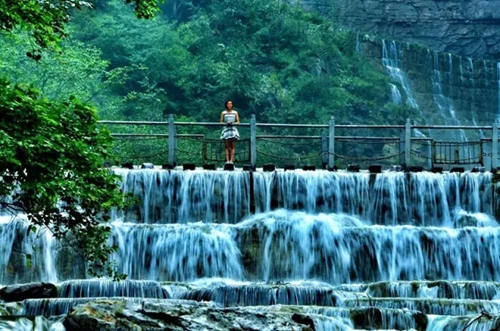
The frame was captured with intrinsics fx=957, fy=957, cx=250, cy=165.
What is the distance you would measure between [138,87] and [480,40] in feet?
59.7

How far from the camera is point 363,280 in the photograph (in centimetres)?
2014

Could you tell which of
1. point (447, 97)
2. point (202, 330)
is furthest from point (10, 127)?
point (447, 97)

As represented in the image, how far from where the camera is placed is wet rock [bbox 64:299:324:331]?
44.5 ft

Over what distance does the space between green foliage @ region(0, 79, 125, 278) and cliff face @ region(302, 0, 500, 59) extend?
35292 millimetres

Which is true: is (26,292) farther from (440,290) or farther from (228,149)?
(228,149)

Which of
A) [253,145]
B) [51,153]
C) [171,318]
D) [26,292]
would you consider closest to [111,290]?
[26,292]

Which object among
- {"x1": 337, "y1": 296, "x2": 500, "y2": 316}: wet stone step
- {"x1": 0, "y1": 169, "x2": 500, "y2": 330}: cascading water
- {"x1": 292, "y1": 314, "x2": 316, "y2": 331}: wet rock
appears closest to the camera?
{"x1": 292, "y1": 314, "x2": 316, "y2": 331}: wet rock

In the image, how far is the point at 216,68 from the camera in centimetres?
3575

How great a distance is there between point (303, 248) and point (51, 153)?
10.4 metres

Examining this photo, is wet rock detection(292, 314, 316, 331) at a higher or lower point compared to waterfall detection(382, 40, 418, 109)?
lower

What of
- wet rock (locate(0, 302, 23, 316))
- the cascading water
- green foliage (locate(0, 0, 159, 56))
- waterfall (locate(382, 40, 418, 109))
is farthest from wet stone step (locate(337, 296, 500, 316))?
waterfall (locate(382, 40, 418, 109))

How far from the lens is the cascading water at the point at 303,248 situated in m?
16.6

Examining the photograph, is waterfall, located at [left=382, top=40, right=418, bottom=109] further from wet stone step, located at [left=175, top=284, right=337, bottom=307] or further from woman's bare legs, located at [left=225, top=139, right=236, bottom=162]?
wet stone step, located at [left=175, top=284, right=337, bottom=307]

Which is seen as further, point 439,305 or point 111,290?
point 111,290
